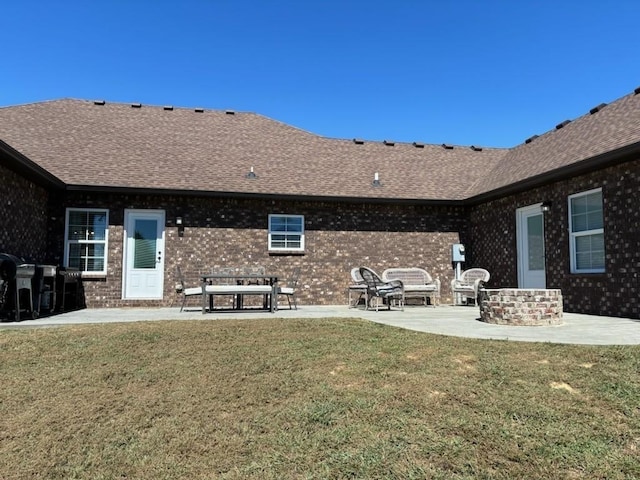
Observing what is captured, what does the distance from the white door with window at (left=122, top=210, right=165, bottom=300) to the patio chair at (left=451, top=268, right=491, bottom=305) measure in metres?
7.97

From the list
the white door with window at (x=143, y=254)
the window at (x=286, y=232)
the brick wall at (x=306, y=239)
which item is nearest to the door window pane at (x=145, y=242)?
the white door with window at (x=143, y=254)

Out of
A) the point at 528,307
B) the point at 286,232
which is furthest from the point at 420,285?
the point at 528,307

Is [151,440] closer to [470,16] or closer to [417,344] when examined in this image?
[417,344]

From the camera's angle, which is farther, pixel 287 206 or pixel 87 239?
pixel 287 206

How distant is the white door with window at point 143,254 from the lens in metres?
11.3

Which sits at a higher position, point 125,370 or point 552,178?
point 552,178

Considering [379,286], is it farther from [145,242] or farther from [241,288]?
[145,242]

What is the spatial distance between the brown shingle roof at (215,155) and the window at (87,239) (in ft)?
3.00

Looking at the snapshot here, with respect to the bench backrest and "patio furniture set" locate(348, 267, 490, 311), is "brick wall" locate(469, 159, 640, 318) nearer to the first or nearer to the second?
"patio furniture set" locate(348, 267, 490, 311)

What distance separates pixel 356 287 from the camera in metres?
11.2

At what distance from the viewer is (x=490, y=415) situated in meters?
3.33

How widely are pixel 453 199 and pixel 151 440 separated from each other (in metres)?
11.2

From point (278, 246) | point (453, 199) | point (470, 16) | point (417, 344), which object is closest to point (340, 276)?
point (278, 246)

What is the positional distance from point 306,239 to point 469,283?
4715mm
